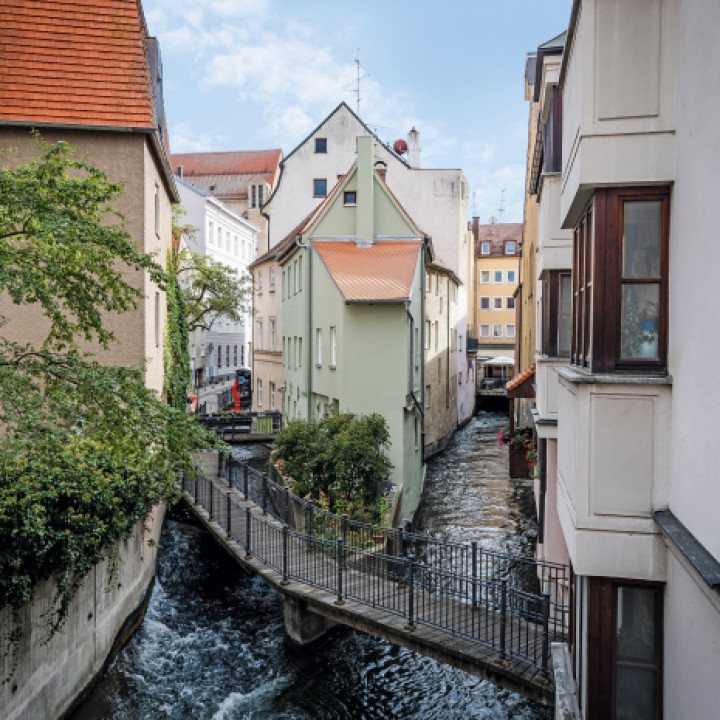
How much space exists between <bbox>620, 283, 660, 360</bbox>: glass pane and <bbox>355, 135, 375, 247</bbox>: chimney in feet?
62.5

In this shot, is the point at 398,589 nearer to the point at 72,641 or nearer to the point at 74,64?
the point at 72,641

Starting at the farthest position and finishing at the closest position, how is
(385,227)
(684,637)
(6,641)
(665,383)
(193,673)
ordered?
(385,227), (193,673), (6,641), (665,383), (684,637)

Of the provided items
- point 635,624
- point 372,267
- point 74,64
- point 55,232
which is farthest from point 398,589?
point 372,267

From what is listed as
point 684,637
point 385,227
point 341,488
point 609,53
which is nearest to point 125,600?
point 341,488

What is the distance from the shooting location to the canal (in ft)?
37.0

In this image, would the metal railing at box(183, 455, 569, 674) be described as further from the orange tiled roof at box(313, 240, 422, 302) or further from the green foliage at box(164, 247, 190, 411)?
the orange tiled roof at box(313, 240, 422, 302)

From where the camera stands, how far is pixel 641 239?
595 centimetres

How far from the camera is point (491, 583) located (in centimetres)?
1020

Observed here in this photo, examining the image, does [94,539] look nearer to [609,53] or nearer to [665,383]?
[665,383]

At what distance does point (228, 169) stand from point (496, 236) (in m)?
30.3

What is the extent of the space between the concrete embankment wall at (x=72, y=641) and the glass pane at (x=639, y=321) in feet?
25.4

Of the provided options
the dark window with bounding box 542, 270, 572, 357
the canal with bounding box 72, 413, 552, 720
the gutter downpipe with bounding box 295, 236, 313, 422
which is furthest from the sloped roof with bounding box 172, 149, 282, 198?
the dark window with bounding box 542, 270, 572, 357

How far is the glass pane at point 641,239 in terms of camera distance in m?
5.91

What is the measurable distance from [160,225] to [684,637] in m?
16.2
